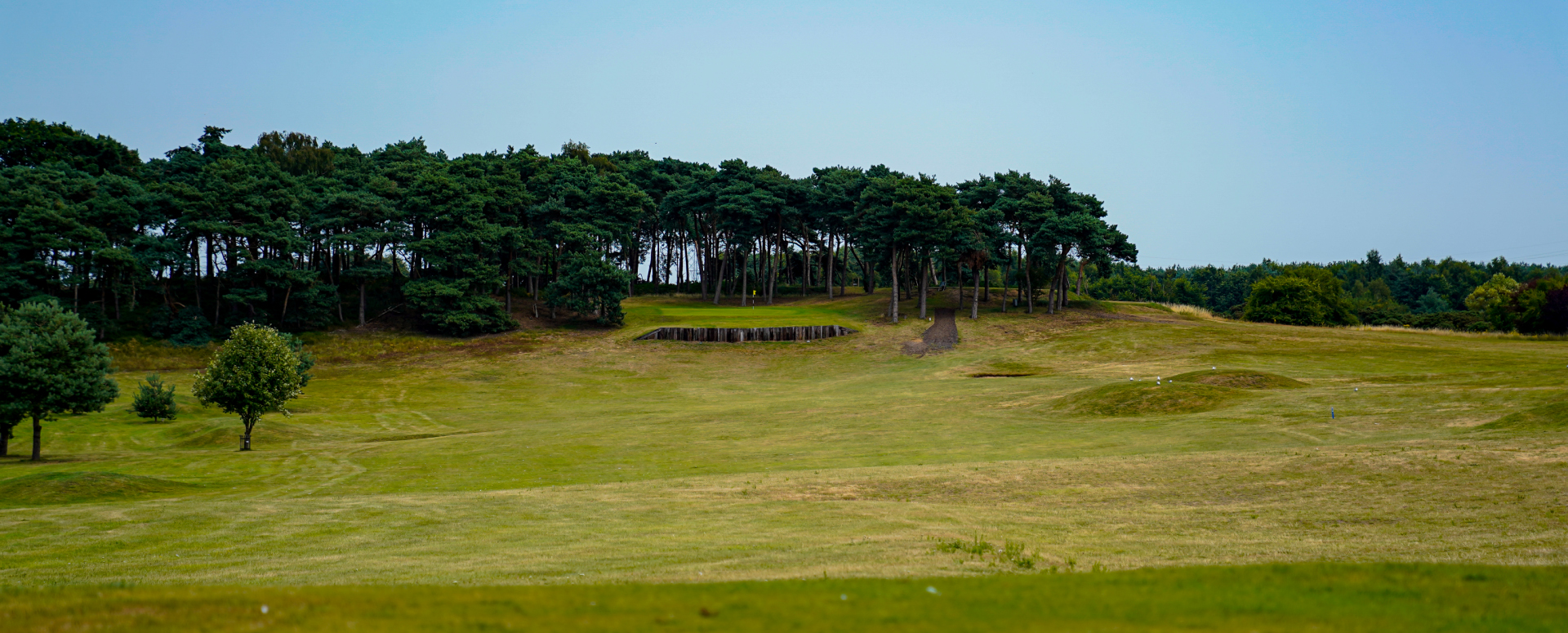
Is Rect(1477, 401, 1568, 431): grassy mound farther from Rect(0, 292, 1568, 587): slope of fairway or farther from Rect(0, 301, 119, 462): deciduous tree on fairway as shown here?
Rect(0, 301, 119, 462): deciduous tree on fairway

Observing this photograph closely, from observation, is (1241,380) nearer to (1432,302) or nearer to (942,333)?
(942,333)

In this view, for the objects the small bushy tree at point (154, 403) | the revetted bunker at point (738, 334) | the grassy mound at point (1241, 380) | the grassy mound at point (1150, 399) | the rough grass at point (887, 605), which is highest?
the revetted bunker at point (738, 334)

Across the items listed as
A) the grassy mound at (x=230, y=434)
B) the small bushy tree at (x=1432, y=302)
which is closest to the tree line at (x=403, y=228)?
the grassy mound at (x=230, y=434)

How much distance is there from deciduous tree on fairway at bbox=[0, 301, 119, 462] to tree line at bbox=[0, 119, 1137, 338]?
34246 millimetres

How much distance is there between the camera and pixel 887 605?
10.0 m

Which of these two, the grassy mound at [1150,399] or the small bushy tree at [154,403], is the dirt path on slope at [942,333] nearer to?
the grassy mound at [1150,399]

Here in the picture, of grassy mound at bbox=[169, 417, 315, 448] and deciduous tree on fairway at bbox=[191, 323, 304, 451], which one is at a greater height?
deciduous tree on fairway at bbox=[191, 323, 304, 451]

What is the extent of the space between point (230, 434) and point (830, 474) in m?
32.7

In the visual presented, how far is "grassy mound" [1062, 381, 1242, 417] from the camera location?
39.2 m

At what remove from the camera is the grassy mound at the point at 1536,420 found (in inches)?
1060

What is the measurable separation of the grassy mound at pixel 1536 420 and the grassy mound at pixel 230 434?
48429mm

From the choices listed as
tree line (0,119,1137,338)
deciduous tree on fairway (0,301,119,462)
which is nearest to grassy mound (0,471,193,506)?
deciduous tree on fairway (0,301,119,462)

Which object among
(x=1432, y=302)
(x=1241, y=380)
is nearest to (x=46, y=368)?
(x=1241, y=380)

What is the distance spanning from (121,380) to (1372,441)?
70.7 metres
